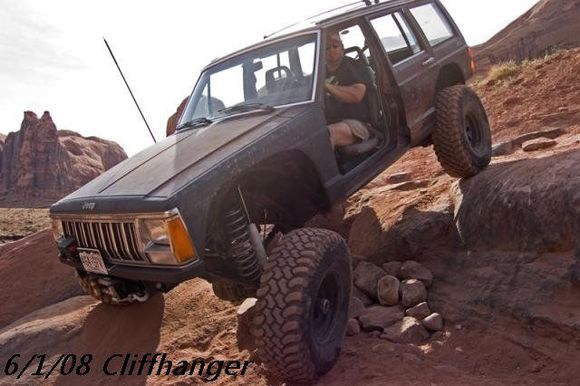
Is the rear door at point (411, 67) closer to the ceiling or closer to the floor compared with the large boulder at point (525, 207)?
closer to the ceiling

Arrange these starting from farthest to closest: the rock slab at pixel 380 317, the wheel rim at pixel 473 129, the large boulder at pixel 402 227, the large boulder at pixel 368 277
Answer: the wheel rim at pixel 473 129
the large boulder at pixel 402 227
the large boulder at pixel 368 277
the rock slab at pixel 380 317

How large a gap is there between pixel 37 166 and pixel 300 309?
6226 cm

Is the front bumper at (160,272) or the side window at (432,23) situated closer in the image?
the front bumper at (160,272)

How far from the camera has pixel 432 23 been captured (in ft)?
16.5

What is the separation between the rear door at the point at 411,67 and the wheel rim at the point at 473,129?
0.57m

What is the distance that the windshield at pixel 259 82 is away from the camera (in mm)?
3414

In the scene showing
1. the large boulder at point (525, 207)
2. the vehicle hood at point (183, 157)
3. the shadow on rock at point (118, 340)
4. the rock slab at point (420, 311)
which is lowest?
the rock slab at point (420, 311)

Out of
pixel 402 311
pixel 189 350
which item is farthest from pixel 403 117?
pixel 189 350

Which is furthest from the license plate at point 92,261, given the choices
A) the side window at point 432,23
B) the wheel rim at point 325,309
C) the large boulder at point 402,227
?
the side window at point 432,23

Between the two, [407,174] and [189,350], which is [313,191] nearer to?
[189,350]

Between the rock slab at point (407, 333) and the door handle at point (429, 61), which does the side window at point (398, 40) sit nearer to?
the door handle at point (429, 61)

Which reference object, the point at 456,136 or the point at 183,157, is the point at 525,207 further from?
the point at 183,157

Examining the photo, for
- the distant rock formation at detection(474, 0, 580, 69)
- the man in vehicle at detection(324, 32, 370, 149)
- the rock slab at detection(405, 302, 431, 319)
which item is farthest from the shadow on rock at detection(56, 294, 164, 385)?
the distant rock formation at detection(474, 0, 580, 69)

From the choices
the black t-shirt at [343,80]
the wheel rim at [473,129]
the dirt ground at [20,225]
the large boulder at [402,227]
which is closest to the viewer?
the large boulder at [402,227]
